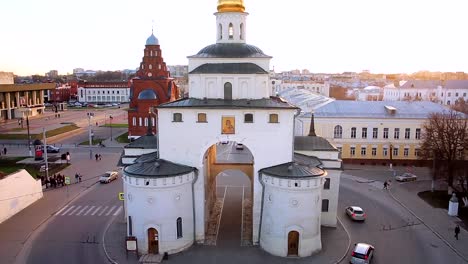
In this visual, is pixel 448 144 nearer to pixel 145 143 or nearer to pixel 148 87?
pixel 145 143

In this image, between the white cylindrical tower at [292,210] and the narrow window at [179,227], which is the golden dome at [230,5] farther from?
the narrow window at [179,227]

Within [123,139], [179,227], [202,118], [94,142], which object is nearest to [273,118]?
[202,118]

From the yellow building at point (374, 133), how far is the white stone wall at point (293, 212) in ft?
75.6

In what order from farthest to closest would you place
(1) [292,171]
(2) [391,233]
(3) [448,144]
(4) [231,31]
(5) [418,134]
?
(5) [418,134]
(3) [448,144]
(4) [231,31]
(2) [391,233]
(1) [292,171]

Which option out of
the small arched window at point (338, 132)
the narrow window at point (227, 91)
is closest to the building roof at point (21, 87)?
the small arched window at point (338, 132)

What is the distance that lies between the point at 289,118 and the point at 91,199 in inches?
758

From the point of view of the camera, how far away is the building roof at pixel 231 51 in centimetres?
2497

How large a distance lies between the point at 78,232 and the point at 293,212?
565 inches

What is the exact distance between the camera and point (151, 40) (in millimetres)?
57531

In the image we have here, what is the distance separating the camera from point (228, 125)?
23.1 m

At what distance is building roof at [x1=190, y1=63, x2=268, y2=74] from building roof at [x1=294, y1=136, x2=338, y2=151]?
7.25 metres

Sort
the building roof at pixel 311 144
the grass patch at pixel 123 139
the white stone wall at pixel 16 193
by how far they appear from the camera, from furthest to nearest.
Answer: the grass patch at pixel 123 139 → the building roof at pixel 311 144 → the white stone wall at pixel 16 193

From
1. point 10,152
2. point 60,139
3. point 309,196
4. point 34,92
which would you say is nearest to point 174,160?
point 309,196

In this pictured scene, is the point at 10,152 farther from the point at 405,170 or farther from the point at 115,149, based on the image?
the point at 405,170
